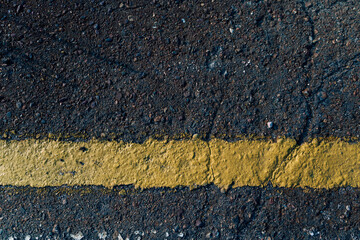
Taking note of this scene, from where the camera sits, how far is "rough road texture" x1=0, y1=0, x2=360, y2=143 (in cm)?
191

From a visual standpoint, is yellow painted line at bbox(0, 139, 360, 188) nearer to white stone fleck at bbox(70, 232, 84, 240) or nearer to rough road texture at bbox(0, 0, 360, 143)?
rough road texture at bbox(0, 0, 360, 143)

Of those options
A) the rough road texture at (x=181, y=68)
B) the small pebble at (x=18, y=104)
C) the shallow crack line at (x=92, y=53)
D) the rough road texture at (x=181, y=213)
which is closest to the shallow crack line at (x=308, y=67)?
the rough road texture at (x=181, y=68)

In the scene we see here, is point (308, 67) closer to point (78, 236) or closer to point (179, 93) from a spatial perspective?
point (179, 93)

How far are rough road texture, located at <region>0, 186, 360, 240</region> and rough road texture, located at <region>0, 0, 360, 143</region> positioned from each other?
0.42 meters

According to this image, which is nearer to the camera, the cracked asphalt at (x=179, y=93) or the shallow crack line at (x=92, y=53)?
the cracked asphalt at (x=179, y=93)

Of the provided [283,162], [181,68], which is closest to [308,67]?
[283,162]

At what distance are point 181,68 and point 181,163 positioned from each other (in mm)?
696

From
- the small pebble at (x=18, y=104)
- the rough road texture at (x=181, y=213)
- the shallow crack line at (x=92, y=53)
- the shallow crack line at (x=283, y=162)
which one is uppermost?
the shallow crack line at (x=92, y=53)

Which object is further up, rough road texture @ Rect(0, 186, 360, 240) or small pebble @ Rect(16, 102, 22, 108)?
small pebble @ Rect(16, 102, 22, 108)

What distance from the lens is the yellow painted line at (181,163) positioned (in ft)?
6.13

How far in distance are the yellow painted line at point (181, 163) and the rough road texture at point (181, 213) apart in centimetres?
7

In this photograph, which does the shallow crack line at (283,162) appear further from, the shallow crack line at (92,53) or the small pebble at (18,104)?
the small pebble at (18,104)

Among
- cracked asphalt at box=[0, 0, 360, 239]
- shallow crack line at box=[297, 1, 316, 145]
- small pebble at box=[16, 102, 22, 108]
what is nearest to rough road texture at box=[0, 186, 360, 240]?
cracked asphalt at box=[0, 0, 360, 239]

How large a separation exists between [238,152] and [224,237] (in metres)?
0.60
